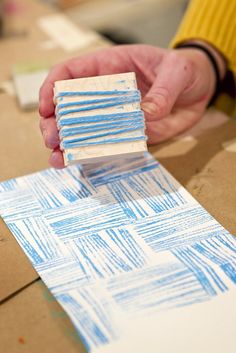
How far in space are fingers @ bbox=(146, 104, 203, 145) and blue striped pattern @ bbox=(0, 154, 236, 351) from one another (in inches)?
2.4

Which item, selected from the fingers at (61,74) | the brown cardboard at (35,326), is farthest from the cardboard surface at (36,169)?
the fingers at (61,74)

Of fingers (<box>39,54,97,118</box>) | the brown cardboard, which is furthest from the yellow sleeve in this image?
the brown cardboard

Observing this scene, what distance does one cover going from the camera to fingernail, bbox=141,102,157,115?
2.11 ft

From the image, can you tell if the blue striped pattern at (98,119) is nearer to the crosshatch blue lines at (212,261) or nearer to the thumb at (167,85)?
the thumb at (167,85)

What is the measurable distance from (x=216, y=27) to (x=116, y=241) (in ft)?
1.75

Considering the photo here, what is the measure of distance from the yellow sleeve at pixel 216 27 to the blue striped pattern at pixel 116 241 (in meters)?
0.33

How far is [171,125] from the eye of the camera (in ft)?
2.52

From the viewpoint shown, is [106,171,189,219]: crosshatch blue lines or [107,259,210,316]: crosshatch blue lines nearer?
[107,259,210,316]: crosshatch blue lines

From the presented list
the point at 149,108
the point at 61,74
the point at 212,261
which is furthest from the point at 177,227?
the point at 61,74

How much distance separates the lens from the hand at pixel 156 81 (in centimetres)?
66

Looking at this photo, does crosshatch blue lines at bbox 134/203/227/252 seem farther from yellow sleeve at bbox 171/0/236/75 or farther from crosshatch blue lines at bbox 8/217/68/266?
yellow sleeve at bbox 171/0/236/75

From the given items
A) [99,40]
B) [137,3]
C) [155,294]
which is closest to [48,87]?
[155,294]

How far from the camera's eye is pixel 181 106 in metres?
0.81

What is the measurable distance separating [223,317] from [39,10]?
107 cm
